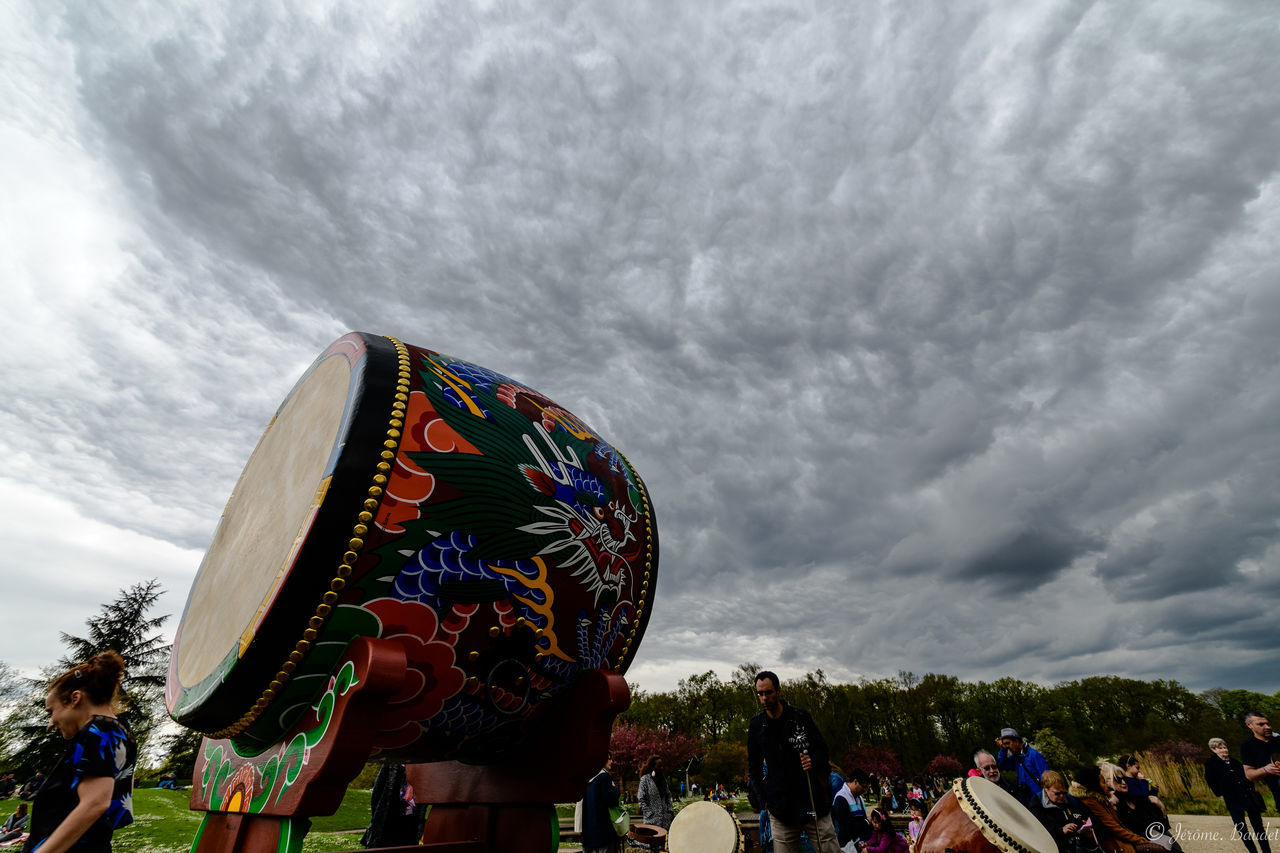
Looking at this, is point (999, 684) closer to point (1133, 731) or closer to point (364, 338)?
point (1133, 731)

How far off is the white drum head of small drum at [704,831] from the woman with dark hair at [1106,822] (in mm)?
3021

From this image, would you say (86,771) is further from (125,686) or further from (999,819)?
(125,686)

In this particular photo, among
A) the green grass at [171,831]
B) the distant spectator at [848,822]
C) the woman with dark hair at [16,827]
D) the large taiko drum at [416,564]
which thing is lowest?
the green grass at [171,831]

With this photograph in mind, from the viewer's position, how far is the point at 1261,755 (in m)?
6.65

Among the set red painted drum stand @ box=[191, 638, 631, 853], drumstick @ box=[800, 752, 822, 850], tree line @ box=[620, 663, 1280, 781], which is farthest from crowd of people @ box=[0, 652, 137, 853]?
tree line @ box=[620, 663, 1280, 781]

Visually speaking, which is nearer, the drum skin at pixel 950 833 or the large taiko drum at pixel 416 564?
the large taiko drum at pixel 416 564

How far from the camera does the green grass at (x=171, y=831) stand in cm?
939

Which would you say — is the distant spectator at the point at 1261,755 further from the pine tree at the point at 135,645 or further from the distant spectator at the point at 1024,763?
the pine tree at the point at 135,645

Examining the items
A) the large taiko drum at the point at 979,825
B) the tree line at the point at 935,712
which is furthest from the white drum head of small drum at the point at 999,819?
the tree line at the point at 935,712

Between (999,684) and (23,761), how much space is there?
210 ft

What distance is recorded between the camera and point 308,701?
77.4 inches

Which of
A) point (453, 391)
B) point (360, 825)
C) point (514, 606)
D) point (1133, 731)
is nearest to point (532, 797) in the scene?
point (514, 606)

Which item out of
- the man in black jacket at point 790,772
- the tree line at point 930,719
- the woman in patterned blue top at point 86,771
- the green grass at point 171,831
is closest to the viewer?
the woman in patterned blue top at point 86,771

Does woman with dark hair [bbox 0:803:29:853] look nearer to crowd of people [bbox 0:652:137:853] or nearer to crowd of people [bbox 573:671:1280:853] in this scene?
crowd of people [bbox 573:671:1280:853]
